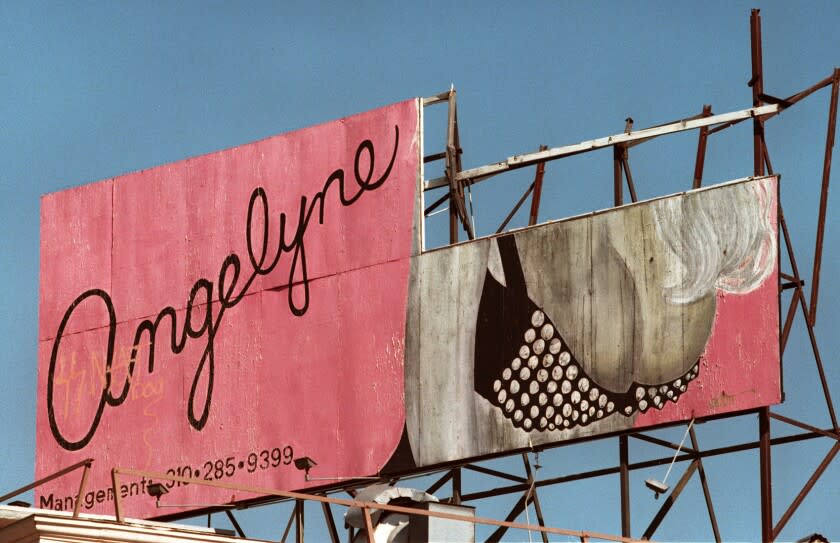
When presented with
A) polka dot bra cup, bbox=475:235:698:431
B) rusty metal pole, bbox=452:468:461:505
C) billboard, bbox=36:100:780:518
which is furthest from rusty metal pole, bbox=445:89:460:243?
rusty metal pole, bbox=452:468:461:505

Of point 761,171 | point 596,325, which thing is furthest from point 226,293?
point 761,171

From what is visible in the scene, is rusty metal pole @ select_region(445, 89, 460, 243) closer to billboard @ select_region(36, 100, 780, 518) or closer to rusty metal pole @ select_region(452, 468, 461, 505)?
billboard @ select_region(36, 100, 780, 518)

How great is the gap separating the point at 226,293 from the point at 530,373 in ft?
17.4

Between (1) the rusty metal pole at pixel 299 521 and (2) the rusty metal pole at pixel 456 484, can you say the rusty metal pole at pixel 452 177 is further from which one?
(1) the rusty metal pole at pixel 299 521

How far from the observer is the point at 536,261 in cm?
2447

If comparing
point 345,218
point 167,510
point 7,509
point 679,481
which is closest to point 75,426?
point 167,510

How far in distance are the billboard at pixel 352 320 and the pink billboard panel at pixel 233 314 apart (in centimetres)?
3

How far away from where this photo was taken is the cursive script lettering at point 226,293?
26.6m

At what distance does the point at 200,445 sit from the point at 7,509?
6.50 meters

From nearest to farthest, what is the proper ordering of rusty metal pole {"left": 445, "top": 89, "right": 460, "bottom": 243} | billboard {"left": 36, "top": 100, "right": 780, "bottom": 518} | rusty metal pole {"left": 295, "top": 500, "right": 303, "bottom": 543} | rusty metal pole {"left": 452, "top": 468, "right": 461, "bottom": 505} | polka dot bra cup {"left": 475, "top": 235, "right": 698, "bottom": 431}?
billboard {"left": 36, "top": 100, "right": 780, "bottom": 518}, polka dot bra cup {"left": 475, "top": 235, "right": 698, "bottom": 431}, rusty metal pole {"left": 295, "top": 500, "right": 303, "bottom": 543}, rusty metal pole {"left": 452, "top": 468, "right": 461, "bottom": 505}, rusty metal pole {"left": 445, "top": 89, "right": 460, "bottom": 243}

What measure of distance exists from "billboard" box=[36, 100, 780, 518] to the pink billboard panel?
0.10ft

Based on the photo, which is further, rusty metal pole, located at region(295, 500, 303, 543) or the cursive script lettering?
the cursive script lettering

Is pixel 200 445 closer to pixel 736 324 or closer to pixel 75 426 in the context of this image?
pixel 75 426

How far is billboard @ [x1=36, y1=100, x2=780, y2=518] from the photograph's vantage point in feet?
76.0
